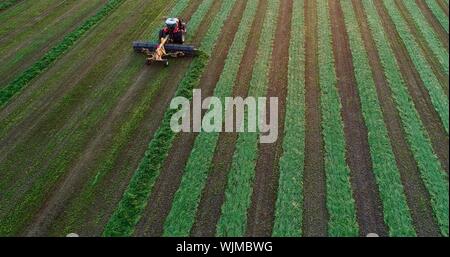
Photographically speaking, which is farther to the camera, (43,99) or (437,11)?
(437,11)

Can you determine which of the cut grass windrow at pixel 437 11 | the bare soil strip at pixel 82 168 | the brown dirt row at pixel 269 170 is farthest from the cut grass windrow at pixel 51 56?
the cut grass windrow at pixel 437 11

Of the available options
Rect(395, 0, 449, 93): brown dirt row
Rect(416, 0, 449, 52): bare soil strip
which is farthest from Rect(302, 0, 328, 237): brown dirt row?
Rect(416, 0, 449, 52): bare soil strip

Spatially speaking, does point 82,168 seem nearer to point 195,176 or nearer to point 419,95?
point 195,176

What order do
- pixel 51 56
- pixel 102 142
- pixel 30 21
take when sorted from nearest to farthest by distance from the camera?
pixel 102 142, pixel 51 56, pixel 30 21

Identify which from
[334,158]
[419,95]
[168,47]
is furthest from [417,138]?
[168,47]

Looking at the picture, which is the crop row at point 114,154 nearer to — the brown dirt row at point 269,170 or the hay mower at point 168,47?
the hay mower at point 168,47

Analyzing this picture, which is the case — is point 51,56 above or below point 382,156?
above

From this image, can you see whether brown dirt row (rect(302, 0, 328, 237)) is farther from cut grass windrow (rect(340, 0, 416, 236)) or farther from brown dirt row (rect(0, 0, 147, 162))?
brown dirt row (rect(0, 0, 147, 162))

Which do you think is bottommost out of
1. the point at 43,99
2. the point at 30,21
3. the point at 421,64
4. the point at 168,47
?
→ the point at 421,64
